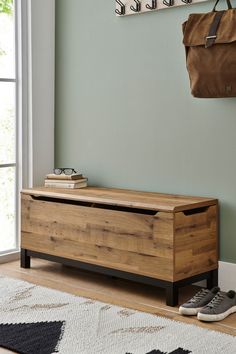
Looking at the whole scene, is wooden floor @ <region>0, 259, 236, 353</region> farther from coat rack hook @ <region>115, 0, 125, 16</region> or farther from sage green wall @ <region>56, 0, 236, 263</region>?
coat rack hook @ <region>115, 0, 125, 16</region>

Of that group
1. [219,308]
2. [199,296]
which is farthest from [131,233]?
[219,308]

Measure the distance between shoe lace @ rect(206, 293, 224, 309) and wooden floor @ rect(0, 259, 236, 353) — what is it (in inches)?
3.3

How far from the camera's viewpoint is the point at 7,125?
3.91 meters

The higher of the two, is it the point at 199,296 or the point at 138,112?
the point at 138,112

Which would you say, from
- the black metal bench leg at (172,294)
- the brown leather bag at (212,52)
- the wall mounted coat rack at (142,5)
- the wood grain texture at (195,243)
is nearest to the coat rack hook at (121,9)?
the wall mounted coat rack at (142,5)

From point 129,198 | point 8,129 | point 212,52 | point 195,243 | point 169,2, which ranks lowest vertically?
point 195,243

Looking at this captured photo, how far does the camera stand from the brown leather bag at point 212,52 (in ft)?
9.59

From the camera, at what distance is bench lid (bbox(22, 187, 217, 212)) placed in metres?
3.05

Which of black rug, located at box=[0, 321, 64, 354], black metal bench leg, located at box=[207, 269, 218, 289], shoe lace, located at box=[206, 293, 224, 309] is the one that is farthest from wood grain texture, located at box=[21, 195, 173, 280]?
black rug, located at box=[0, 321, 64, 354]

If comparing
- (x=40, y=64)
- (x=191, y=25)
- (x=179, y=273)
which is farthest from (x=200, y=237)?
(x=40, y=64)

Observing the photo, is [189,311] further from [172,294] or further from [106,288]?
[106,288]

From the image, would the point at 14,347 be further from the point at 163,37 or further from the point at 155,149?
the point at 163,37

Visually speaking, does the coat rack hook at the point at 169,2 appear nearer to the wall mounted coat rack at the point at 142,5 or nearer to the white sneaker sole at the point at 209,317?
the wall mounted coat rack at the point at 142,5

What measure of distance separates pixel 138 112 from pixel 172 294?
1.12 meters
